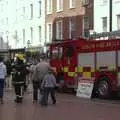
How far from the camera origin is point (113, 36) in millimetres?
25625

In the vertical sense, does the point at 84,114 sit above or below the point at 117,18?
below

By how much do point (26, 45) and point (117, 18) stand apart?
22.2m

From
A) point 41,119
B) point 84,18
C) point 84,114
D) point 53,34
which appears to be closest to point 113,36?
point 84,114

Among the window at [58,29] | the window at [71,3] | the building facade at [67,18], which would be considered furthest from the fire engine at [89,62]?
the window at [58,29]

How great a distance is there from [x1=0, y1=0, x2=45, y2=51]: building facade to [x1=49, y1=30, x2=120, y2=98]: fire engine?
27512mm

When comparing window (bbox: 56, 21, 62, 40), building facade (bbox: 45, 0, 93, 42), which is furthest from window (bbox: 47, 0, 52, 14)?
window (bbox: 56, 21, 62, 40)

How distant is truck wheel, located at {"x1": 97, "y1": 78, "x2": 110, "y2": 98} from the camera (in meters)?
24.5

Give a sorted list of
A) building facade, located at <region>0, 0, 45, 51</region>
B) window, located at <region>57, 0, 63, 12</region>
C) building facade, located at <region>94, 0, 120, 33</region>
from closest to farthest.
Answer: building facade, located at <region>94, 0, 120, 33</region> → window, located at <region>57, 0, 63, 12</region> → building facade, located at <region>0, 0, 45, 51</region>

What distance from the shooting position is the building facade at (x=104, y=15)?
4128 cm

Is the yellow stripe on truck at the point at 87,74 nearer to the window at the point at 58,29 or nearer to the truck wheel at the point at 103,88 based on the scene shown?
the truck wheel at the point at 103,88

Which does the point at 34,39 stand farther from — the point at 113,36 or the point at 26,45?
the point at 113,36

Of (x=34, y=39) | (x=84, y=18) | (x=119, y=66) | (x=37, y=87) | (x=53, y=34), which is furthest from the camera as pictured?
(x=34, y=39)

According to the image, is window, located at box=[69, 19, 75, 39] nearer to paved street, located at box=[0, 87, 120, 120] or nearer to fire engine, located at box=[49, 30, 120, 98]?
fire engine, located at box=[49, 30, 120, 98]

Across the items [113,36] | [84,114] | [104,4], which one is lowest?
[84,114]
